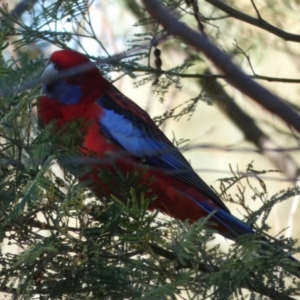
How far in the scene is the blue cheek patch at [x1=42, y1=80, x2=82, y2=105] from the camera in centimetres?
304

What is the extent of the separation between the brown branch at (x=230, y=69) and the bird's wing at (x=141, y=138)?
5.04ft

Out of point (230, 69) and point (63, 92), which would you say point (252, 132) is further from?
point (230, 69)

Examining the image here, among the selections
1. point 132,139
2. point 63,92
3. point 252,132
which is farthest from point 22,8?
point 252,132

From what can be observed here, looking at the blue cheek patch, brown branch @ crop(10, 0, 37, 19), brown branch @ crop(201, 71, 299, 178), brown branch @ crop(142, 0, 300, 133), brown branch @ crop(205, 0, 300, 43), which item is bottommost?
brown branch @ crop(142, 0, 300, 133)

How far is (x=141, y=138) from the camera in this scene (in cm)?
309

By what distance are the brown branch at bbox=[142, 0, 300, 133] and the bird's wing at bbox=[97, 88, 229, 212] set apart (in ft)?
5.04

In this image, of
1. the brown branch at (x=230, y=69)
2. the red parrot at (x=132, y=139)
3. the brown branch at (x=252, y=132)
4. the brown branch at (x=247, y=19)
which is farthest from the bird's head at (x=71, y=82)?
the brown branch at (x=230, y=69)

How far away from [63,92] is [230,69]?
1.80 meters

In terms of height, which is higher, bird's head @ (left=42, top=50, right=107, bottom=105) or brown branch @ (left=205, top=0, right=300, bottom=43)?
bird's head @ (left=42, top=50, right=107, bottom=105)

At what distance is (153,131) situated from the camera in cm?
313

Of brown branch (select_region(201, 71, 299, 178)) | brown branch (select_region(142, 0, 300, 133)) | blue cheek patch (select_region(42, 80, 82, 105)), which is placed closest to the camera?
brown branch (select_region(142, 0, 300, 133))

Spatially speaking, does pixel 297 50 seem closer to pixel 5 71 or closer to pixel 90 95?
pixel 90 95

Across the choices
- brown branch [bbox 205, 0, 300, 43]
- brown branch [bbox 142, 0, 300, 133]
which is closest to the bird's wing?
brown branch [bbox 205, 0, 300, 43]

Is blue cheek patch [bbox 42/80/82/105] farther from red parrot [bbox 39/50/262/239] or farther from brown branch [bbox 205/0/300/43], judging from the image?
brown branch [bbox 205/0/300/43]
